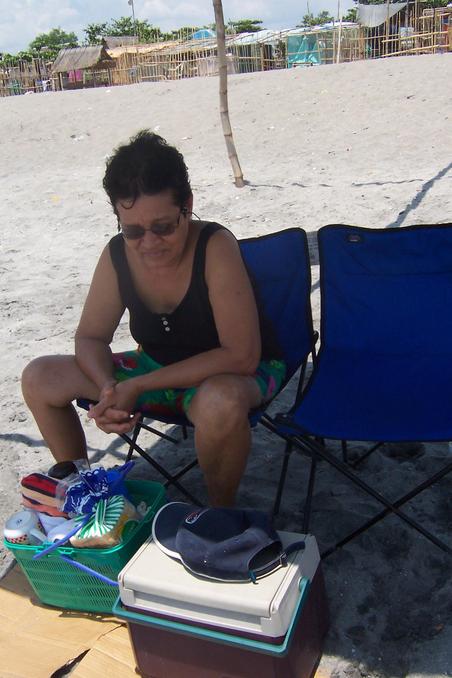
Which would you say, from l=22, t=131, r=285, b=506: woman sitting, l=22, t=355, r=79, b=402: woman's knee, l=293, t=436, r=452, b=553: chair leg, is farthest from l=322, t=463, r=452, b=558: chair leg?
l=22, t=355, r=79, b=402: woman's knee

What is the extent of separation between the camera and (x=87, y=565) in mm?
2123

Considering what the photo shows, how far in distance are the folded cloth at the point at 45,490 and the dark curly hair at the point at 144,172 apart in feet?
3.10

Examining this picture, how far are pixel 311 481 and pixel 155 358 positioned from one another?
2.54 ft

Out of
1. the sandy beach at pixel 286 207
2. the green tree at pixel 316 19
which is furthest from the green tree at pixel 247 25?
the sandy beach at pixel 286 207

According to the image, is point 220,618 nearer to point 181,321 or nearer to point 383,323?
point 181,321

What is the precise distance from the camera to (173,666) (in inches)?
74.4

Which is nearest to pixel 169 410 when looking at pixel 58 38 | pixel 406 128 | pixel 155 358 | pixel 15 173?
pixel 155 358

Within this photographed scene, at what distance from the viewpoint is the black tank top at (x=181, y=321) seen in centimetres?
242

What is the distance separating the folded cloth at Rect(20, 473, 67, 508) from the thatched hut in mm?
32445

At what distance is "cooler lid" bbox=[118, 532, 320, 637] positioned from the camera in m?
1.69

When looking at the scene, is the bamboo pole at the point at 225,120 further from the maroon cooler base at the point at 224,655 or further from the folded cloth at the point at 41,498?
the maroon cooler base at the point at 224,655

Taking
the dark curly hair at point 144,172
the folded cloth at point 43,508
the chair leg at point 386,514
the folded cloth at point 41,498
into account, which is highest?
the dark curly hair at point 144,172

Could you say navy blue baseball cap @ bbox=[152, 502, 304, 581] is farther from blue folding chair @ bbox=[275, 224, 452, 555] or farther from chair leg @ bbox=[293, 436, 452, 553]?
blue folding chair @ bbox=[275, 224, 452, 555]

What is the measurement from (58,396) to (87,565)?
2.13ft
